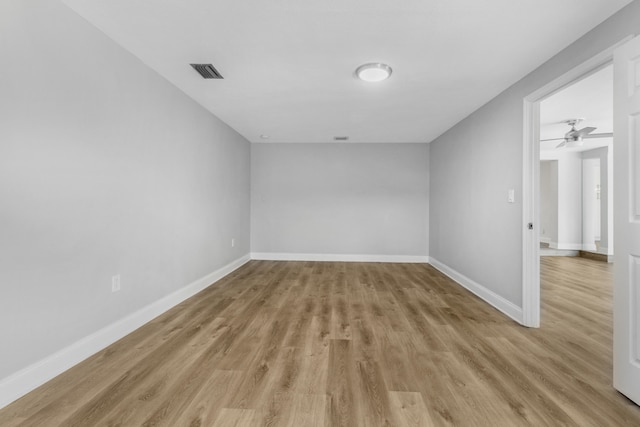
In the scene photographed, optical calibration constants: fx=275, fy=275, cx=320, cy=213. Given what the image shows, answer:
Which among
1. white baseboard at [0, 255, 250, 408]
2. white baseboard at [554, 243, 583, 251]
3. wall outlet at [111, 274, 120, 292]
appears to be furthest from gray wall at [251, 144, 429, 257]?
white baseboard at [554, 243, 583, 251]

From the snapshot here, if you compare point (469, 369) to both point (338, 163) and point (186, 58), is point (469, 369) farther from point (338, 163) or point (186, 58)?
Result: point (338, 163)

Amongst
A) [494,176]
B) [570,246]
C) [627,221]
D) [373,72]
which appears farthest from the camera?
[570,246]

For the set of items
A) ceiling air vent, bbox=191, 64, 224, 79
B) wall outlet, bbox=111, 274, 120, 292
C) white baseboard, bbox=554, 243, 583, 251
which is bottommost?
white baseboard, bbox=554, 243, 583, 251

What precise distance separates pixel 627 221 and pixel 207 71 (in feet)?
11.0

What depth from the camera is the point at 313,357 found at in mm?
1965

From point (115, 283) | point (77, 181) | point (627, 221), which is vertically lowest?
point (115, 283)

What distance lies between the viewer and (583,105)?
3.81 metres

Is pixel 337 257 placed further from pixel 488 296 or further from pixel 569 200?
pixel 569 200

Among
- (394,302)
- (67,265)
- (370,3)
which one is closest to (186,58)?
(370,3)

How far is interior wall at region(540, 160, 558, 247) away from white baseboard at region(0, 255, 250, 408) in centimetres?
825

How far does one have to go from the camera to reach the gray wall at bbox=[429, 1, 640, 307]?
209 cm

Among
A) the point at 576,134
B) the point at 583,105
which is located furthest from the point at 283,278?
the point at 576,134

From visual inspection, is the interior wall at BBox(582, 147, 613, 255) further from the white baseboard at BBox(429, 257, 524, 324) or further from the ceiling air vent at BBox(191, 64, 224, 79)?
the ceiling air vent at BBox(191, 64, 224, 79)

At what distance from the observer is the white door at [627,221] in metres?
1.55
